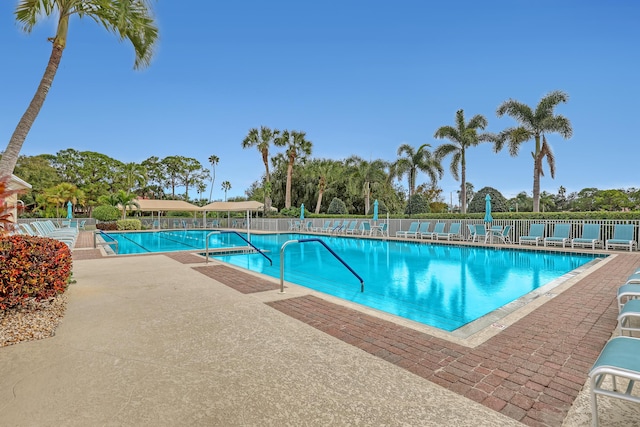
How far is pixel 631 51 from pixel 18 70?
30.0m

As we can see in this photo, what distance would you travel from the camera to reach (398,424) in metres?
1.94

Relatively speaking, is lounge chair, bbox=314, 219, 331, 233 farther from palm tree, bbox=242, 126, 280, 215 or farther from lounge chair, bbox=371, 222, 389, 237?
palm tree, bbox=242, 126, 280, 215

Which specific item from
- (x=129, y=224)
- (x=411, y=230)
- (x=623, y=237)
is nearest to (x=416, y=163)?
(x=411, y=230)

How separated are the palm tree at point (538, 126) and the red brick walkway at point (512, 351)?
59.0ft

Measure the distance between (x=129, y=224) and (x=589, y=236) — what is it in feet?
96.8

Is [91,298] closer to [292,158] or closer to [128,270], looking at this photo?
[128,270]

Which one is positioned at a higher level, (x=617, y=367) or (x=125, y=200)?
(x=125, y=200)

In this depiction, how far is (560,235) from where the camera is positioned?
1323 centimetres

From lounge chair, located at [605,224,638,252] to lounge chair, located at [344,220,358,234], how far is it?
12572 millimetres

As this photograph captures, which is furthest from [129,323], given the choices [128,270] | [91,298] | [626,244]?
[626,244]

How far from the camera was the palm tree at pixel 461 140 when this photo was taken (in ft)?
74.6

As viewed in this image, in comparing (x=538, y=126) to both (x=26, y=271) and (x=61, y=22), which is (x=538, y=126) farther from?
(x=26, y=271)

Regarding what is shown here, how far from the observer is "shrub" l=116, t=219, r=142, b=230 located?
25938mm

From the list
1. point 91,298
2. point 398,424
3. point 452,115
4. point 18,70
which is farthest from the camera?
point 452,115
